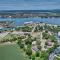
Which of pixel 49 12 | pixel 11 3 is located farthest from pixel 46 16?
pixel 11 3

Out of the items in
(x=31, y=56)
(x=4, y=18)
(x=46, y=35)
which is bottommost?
(x=31, y=56)

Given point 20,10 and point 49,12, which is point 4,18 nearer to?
point 20,10

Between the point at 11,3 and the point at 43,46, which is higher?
the point at 11,3

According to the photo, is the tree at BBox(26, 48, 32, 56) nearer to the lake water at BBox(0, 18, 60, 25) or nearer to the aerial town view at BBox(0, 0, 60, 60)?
the aerial town view at BBox(0, 0, 60, 60)

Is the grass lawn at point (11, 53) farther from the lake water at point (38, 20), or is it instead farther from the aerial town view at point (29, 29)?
the lake water at point (38, 20)

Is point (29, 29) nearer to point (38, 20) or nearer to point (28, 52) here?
point (38, 20)

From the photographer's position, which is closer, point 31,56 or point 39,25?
point 31,56

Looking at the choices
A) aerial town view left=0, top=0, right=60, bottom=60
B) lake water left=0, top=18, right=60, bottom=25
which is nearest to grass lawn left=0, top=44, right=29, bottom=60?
aerial town view left=0, top=0, right=60, bottom=60
